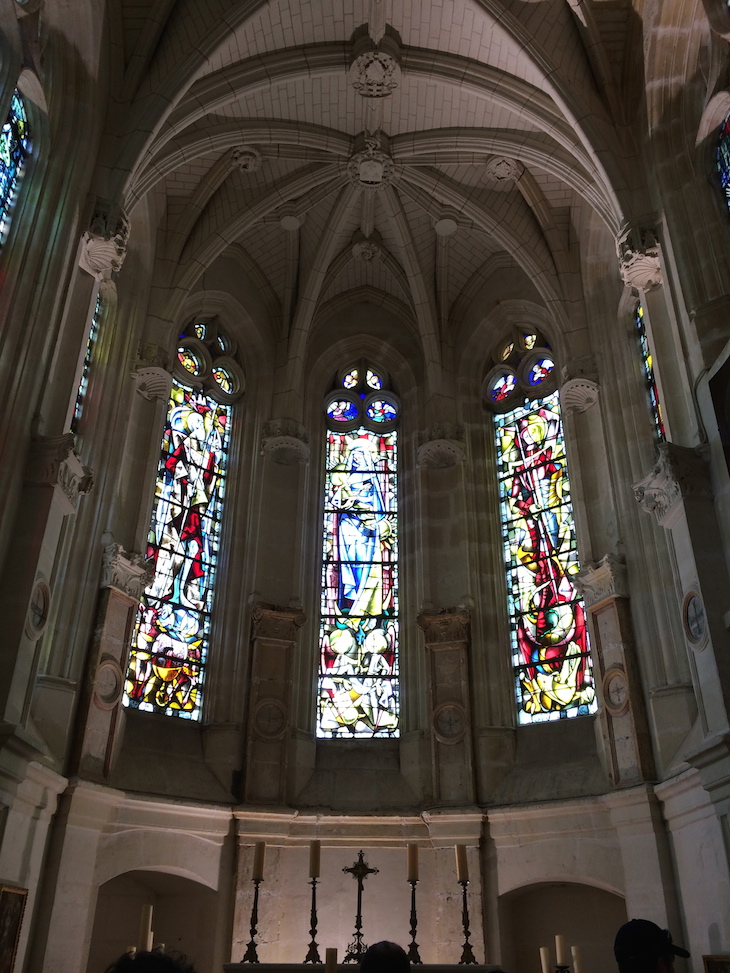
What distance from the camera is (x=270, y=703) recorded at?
41.0ft

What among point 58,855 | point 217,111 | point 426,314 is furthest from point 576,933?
point 217,111

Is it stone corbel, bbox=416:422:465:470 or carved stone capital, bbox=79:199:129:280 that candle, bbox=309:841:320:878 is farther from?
stone corbel, bbox=416:422:465:470

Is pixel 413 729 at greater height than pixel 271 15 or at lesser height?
lesser

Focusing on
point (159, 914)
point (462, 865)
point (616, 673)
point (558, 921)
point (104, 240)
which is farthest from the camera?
point (159, 914)

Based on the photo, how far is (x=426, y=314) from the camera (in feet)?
51.3

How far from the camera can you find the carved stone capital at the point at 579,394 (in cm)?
1298

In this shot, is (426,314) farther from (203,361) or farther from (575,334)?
(203,361)

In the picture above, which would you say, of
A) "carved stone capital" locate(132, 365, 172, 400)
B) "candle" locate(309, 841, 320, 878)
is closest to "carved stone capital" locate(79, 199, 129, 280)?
"carved stone capital" locate(132, 365, 172, 400)

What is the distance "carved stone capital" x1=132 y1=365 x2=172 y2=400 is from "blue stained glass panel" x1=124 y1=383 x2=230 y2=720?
1.01 meters

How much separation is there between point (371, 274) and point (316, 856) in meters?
11.2

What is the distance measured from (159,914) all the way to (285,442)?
23.7ft

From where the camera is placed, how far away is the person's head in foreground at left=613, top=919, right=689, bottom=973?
2.61 meters

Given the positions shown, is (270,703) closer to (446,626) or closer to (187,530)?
(446,626)

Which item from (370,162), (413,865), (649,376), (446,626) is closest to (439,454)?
(446,626)
